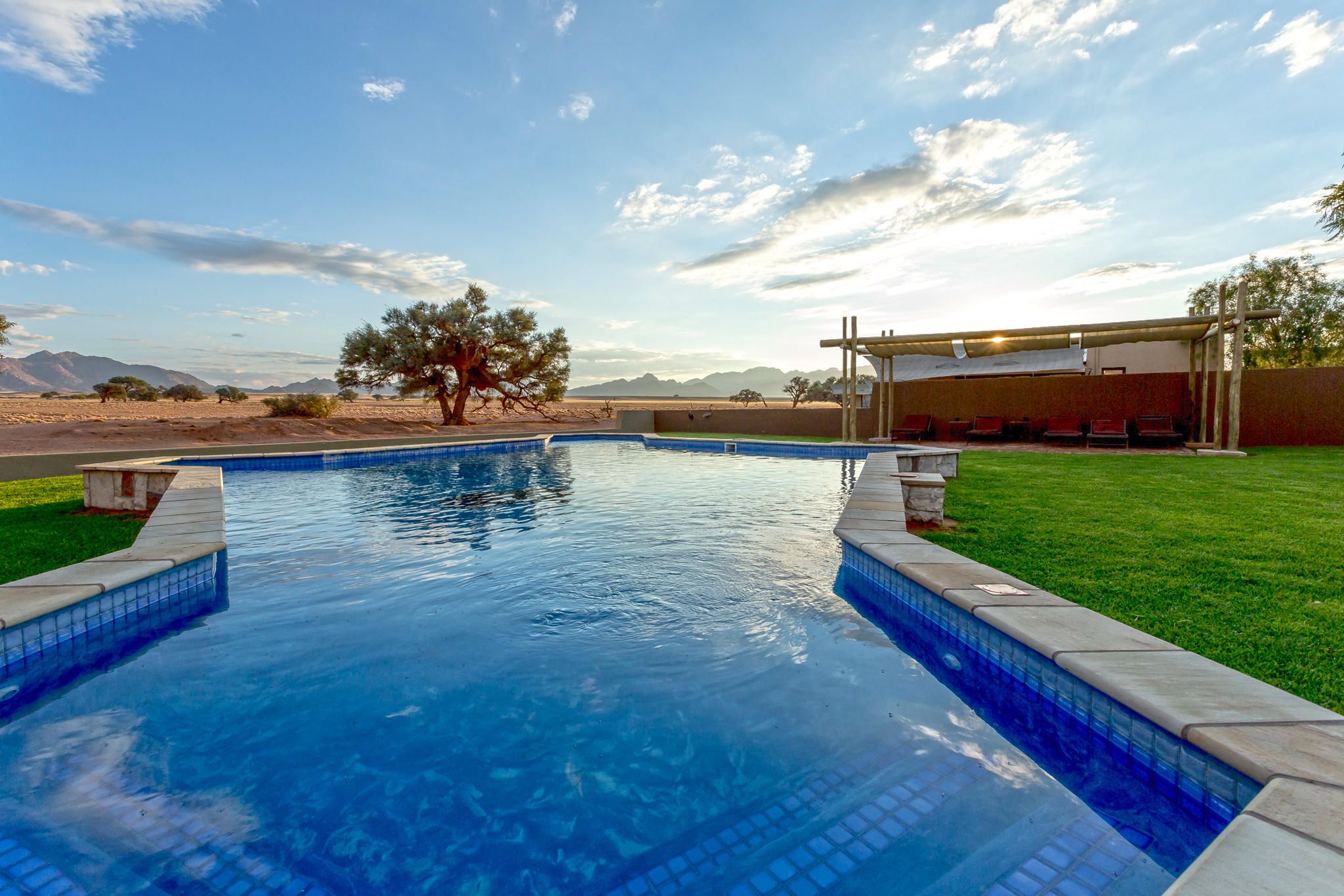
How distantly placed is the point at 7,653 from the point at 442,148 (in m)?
12.1

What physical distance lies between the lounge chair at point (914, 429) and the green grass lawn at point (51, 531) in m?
13.5

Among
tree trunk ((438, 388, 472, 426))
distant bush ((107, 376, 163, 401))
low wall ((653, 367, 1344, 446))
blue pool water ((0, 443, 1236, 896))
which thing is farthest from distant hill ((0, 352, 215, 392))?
blue pool water ((0, 443, 1236, 896))

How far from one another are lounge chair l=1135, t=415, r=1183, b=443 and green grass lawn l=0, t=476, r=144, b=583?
1545 cm

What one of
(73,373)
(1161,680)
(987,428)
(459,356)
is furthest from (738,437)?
(73,373)

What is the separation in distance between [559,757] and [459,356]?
19826 millimetres

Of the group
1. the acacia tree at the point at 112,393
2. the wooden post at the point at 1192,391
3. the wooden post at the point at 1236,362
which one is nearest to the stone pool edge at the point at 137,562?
the wooden post at the point at 1236,362

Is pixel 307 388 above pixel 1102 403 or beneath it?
above

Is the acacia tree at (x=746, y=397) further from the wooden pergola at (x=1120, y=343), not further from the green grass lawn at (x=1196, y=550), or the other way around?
the green grass lawn at (x=1196, y=550)

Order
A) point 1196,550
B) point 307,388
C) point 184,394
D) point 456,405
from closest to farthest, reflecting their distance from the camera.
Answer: point 1196,550, point 456,405, point 184,394, point 307,388

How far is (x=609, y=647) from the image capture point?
10.2 ft

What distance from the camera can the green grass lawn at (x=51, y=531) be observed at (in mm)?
3920

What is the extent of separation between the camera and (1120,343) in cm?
1079

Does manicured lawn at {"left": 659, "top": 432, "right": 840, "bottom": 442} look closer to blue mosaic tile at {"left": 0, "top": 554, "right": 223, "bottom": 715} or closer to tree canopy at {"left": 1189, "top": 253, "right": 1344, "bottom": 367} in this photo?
blue mosaic tile at {"left": 0, "top": 554, "right": 223, "bottom": 715}

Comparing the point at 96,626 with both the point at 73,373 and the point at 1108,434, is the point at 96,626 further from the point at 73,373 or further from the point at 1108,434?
the point at 73,373
